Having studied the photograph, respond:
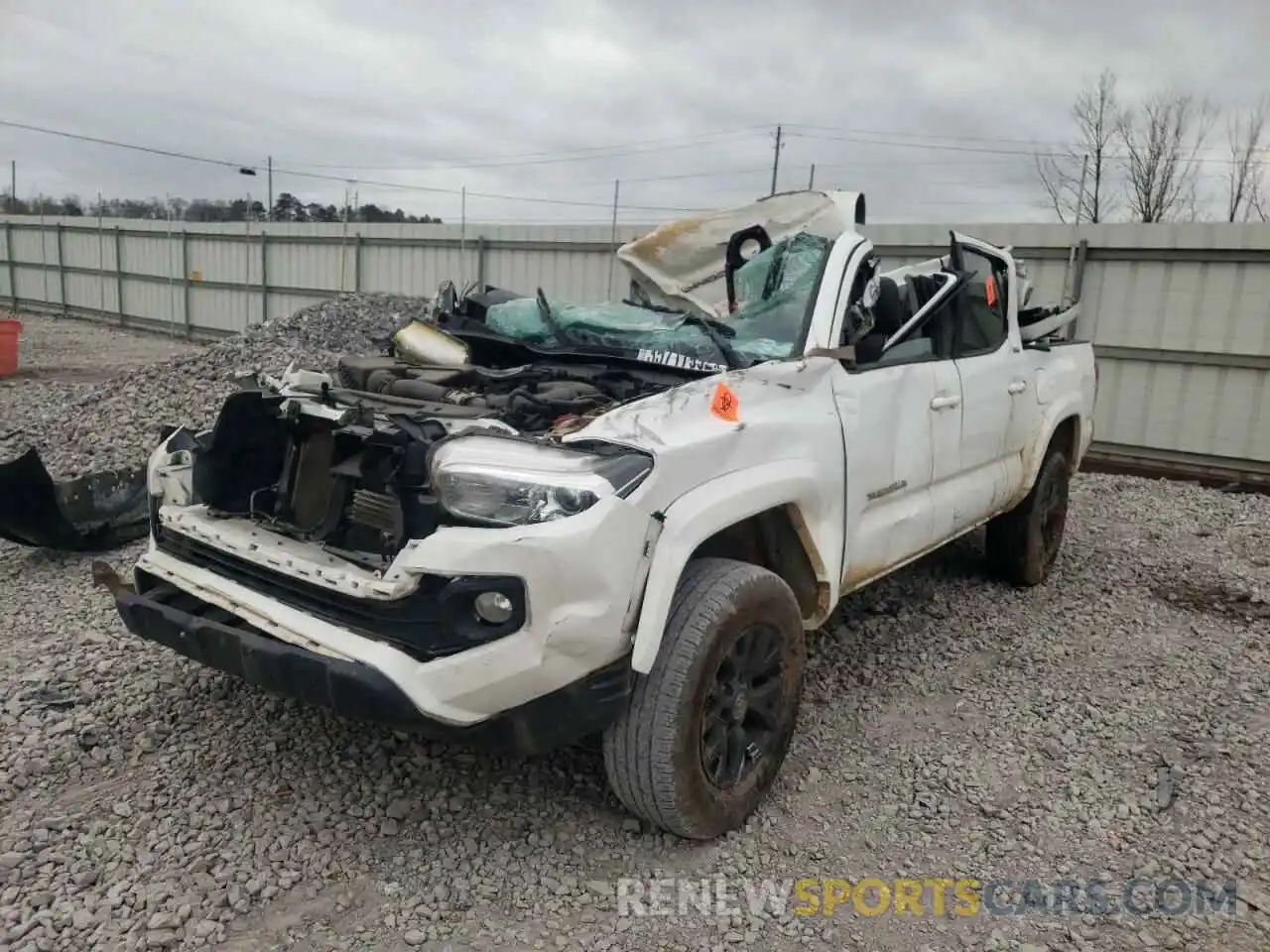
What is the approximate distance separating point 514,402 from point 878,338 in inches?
54.6

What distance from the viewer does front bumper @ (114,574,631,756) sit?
Result: 253 cm

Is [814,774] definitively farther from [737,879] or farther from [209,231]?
[209,231]

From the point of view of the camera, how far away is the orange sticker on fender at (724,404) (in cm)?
304

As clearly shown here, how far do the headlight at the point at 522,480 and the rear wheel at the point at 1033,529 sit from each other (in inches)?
146

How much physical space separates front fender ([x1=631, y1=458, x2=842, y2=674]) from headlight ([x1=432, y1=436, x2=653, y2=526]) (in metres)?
0.22

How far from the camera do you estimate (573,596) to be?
2.51 m

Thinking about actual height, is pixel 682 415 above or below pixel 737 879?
above

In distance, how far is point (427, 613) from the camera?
2570 mm

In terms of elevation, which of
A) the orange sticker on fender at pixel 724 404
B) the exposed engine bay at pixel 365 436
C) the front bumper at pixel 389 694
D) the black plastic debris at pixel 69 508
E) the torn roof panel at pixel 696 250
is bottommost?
the black plastic debris at pixel 69 508

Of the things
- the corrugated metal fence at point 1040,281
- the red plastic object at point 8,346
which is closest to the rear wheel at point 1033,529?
the corrugated metal fence at point 1040,281

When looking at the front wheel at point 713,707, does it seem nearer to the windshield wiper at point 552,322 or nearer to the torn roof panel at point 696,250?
the windshield wiper at point 552,322

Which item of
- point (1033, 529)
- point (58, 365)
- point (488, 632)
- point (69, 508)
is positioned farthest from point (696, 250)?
point (58, 365)

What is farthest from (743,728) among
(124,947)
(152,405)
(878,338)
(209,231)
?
(209,231)

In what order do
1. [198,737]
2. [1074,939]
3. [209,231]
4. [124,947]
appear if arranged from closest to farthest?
1. [124,947]
2. [1074,939]
3. [198,737]
4. [209,231]
